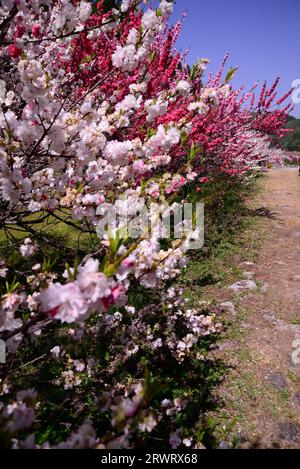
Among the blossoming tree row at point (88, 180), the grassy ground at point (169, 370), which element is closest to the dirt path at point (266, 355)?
the grassy ground at point (169, 370)

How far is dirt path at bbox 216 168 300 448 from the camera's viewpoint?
2.95m

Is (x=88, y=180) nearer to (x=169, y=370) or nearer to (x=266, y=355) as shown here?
(x=169, y=370)

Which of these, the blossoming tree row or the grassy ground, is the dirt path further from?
the blossoming tree row

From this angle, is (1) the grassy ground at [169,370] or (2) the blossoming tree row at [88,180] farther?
(1) the grassy ground at [169,370]

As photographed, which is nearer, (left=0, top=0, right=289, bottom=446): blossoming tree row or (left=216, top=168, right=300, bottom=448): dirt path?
(left=0, top=0, right=289, bottom=446): blossoming tree row

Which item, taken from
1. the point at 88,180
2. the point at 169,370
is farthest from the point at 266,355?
the point at 88,180

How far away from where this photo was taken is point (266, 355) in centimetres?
381

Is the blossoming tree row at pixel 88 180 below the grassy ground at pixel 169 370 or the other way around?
the other way around

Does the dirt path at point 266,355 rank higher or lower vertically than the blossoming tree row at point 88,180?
lower

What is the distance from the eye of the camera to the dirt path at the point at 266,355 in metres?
2.95

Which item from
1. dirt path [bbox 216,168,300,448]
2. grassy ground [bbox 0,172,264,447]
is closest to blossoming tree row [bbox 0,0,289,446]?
grassy ground [bbox 0,172,264,447]

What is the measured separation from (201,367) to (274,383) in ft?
2.63

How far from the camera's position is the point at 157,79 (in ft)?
17.0

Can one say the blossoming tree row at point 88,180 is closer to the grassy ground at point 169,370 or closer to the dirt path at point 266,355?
the grassy ground at point 169,370
